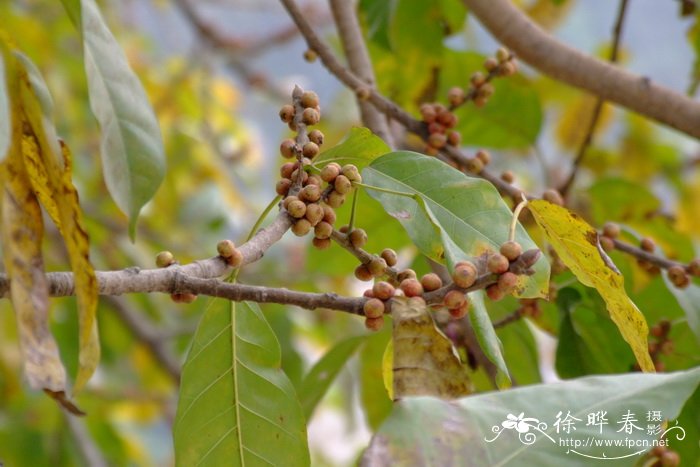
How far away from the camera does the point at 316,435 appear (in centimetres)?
310

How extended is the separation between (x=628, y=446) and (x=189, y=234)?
1906 mm

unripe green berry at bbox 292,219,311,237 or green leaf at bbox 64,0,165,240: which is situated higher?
green leaf at bbox 64,0,165,240

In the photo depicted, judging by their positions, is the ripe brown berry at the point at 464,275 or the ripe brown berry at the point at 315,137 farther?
the ripe brown berry at the point at 315,137

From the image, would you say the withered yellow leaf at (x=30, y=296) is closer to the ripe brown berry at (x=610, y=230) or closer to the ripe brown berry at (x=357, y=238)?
the ripe brown berry at (x=357, y=238)

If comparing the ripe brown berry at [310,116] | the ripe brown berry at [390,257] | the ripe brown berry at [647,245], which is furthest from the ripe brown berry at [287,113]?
the ripe brown berry at [647,245]

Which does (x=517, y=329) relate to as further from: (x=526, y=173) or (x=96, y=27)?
(x=526, y=173)

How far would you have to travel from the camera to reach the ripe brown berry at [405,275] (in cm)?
58

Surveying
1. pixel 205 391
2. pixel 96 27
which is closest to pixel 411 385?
pixel 205 391

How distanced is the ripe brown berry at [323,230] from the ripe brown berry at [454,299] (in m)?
0.11

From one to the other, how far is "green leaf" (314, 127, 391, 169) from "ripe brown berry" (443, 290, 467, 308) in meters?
0.17

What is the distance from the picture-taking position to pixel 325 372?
0.92 metres

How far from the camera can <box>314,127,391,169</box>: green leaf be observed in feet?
2.10

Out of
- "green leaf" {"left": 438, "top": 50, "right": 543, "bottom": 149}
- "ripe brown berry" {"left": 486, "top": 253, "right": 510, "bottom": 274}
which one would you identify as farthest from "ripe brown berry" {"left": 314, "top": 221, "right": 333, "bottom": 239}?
"green leaf" {"left": 438, "top": 50, "right": 543, "bottom": 149}

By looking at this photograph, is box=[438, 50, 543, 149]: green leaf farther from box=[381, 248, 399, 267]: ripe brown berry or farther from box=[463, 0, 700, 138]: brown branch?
box=[381, 248, 399, 267]: ripe brown berry
